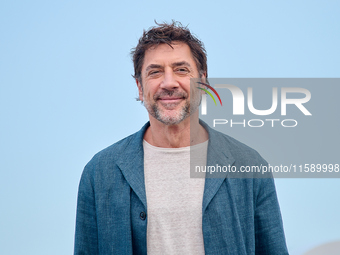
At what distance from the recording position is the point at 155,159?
334 centimetres

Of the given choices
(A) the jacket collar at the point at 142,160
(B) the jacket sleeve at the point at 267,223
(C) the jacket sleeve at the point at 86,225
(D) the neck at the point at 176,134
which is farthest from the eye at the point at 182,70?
(C) the jacket sleeve at the point at 86,225

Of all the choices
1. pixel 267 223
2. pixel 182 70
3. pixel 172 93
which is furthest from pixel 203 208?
pixel 182 70

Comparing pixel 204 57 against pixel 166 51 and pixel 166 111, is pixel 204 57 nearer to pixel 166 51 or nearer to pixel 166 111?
pixel 166 51

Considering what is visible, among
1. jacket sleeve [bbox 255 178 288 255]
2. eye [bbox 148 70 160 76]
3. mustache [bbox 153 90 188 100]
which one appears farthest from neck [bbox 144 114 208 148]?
jacket sleeve [bbox 255 178 288 255]

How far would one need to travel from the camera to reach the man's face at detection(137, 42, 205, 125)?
10.6ft

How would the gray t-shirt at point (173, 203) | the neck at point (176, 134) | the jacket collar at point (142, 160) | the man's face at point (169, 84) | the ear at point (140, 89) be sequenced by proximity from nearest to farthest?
the gray t-shirt at point (173, 203), the jacket collar at point (142, 160), the man's face at point (169, 84), the neck at point (176, 134), the ear at point (140, 89)

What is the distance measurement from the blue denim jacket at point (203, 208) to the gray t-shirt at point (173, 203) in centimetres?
6

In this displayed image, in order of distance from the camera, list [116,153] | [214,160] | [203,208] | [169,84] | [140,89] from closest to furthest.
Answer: [203,208] < [169,84] < [214,160] < [116,153] < [140,89]

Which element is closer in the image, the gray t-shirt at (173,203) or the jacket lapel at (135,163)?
the gray t-shirt at (173,203)

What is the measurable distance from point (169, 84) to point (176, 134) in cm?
43

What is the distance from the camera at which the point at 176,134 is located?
11.0ft

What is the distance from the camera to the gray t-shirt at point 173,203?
9.95 ft

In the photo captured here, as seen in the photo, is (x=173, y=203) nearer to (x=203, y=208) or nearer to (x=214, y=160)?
(x=203, y=208)

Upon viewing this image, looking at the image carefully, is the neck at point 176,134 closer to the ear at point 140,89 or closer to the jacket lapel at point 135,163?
the jacket lapel at point 135,163
